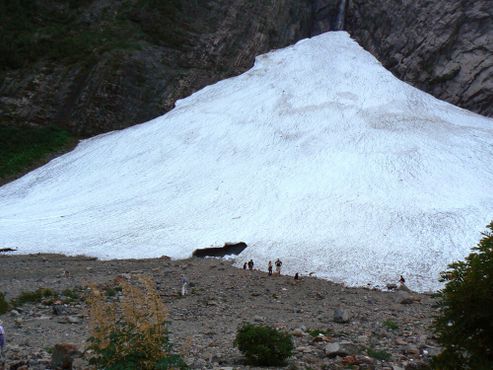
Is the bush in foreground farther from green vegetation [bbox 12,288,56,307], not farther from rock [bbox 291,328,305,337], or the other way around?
green vegetation [bbox 12,288,56,307]

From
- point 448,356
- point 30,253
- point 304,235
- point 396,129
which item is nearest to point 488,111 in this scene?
point 396,129

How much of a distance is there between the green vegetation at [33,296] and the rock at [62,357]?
6339 millimetres

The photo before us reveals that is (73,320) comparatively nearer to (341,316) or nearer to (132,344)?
(132,344)

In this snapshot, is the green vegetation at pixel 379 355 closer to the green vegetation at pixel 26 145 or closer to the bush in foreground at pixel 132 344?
the bush in foreground at pixel 132 344

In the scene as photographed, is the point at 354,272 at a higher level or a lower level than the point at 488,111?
lower

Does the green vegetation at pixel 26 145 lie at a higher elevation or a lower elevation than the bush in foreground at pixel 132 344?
higher

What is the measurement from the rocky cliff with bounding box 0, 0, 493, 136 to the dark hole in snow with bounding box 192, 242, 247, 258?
20.6m

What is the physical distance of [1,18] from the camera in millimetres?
43688

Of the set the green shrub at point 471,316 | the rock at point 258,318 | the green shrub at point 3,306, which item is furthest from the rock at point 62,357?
the rock at point 258,318

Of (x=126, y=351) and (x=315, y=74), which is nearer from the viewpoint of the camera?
(x=126, y=351)

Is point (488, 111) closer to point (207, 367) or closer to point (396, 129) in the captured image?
point (396, 129)

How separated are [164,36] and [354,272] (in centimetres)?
3047

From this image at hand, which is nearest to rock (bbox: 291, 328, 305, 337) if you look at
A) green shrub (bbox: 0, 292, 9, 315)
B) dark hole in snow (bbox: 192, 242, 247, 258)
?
→ green shrub (bbox: 0, 292, 9, 315)

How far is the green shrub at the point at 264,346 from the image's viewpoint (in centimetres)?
1011
